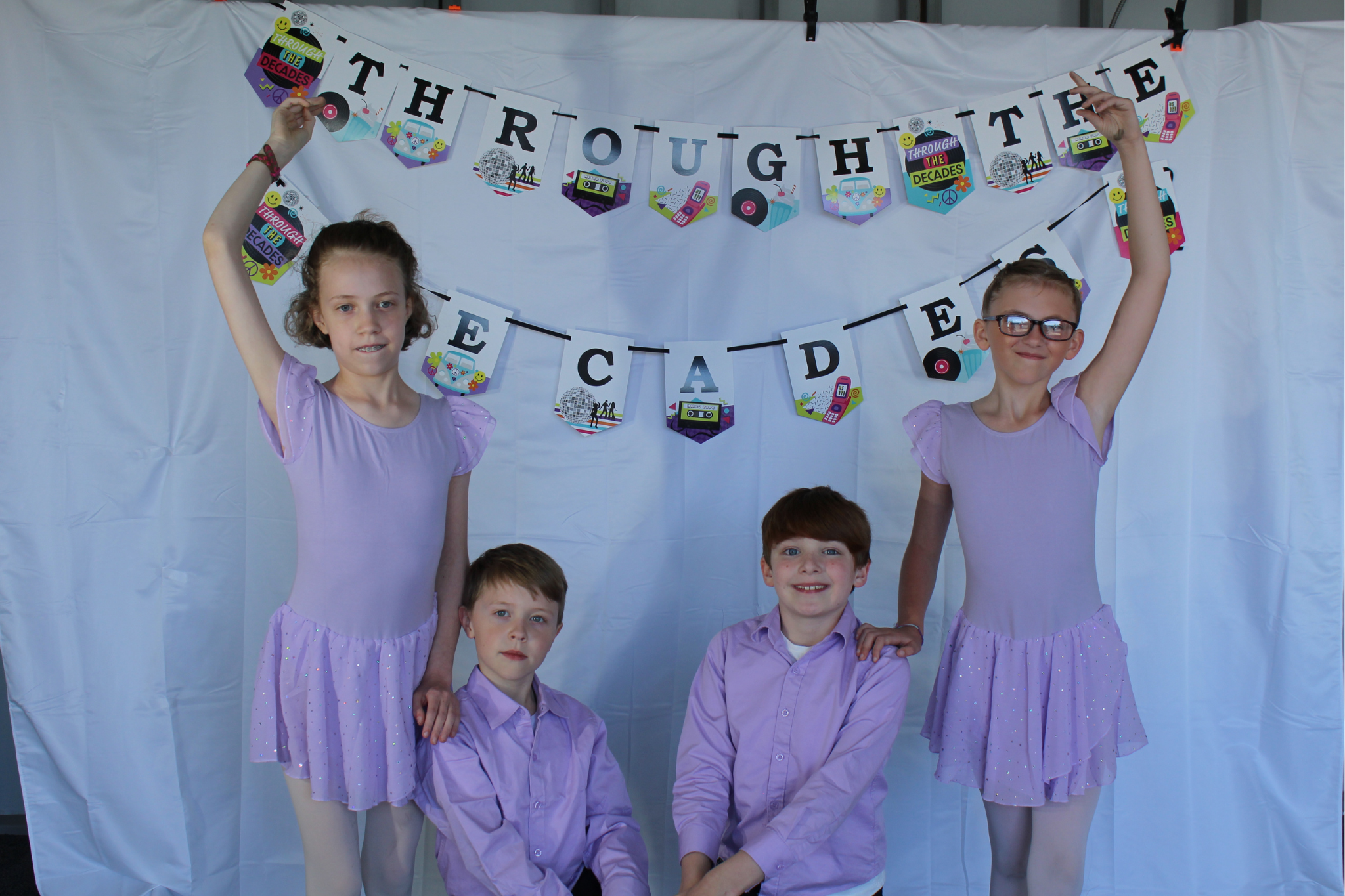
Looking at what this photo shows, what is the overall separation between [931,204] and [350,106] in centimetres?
119

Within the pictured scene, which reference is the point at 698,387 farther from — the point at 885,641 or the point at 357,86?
the point at 357,86

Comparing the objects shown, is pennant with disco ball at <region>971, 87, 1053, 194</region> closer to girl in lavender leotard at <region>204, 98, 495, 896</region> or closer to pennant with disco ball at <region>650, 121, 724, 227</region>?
pennant with disco ball at <region>650, 121, 724, 227</region>

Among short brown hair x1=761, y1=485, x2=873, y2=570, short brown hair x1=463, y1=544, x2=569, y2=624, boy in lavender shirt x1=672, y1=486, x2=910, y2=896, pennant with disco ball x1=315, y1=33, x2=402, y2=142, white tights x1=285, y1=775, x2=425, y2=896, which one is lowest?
white tights x1=285, y1=775, x2=425, y2=896

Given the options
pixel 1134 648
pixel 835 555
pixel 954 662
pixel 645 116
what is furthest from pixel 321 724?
pixel 1134 648

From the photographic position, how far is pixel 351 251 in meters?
1.39

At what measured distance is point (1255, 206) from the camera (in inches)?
78.4

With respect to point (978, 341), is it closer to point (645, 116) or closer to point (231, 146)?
point (645, 116)

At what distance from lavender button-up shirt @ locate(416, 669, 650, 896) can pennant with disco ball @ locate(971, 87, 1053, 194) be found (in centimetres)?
138

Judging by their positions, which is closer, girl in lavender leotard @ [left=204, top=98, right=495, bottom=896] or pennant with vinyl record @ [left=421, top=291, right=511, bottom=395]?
girl in lavender leotard @ [left=204, top=98, right=495, bottom=896]

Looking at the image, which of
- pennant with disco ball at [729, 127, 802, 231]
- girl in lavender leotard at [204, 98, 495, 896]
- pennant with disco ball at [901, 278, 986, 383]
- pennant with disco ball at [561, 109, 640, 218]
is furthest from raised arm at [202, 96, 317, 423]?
pennant with disco ball at [901, 278, 986, 383]

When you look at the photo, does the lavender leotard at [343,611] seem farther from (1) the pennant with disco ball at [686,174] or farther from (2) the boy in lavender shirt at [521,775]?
(1) the pennant with disco ball at [686,174]

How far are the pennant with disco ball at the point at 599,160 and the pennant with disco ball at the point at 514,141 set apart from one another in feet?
0.17

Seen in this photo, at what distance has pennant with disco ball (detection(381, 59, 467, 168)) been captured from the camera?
1877 millimetres

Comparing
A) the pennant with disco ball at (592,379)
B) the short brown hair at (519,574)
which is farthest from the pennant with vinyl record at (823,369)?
the short brown hair at (519,574)
